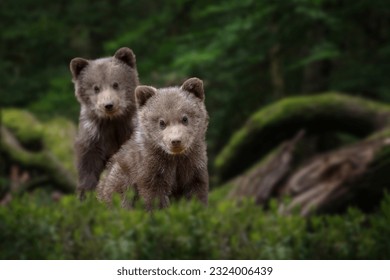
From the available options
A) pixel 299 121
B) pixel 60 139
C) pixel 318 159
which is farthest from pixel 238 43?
pixel 60 139

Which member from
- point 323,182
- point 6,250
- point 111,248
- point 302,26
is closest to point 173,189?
point 111,248

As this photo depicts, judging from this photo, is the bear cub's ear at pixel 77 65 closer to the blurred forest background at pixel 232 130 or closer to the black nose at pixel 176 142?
the blurred forest background at pixel 232 130

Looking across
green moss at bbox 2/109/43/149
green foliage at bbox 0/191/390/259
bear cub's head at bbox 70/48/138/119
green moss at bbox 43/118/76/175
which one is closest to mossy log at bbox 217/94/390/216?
green moss at bbox 43/118/76/175

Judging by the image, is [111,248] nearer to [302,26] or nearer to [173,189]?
[173,189]

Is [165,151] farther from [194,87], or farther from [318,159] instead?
[318,159]

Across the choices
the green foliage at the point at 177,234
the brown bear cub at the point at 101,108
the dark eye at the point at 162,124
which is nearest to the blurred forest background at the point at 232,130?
the green foliage at the point at 177,234

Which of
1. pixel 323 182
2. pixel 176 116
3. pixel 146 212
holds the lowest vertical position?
pixel 146 212

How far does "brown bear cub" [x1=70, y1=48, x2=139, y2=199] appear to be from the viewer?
3.04 meters

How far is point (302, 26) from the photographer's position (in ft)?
64.0

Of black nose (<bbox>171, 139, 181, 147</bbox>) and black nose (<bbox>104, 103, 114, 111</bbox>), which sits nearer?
black nose (<bbox>171, 139, 181, 147</bbox>)

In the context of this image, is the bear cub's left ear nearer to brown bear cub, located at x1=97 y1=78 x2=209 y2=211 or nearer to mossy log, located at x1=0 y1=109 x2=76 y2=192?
brown bear cub, located at x1=97 y1=78 x2=209 y2=211

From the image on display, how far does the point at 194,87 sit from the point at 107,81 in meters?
0.47

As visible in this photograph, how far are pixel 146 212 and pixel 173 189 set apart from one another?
184mm

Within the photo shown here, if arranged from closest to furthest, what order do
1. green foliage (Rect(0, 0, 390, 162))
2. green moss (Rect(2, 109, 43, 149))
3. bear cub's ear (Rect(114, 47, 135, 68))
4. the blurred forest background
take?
1. bear cub's ear (Rect(114, 47, 135, 68))
2. the blurred forest background
3. green moss (Rect(2, 109, 43, 149))
4. green foliage (Rect(0, 0, 390, 162))
